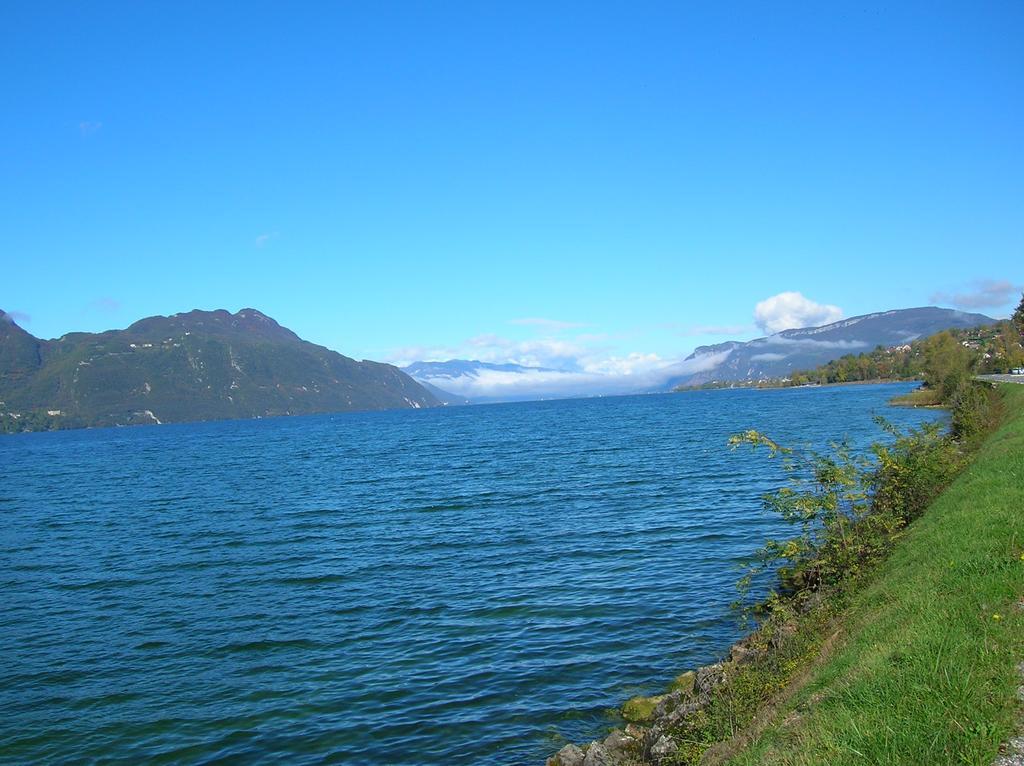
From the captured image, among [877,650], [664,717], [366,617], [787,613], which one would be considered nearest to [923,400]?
[787,613]

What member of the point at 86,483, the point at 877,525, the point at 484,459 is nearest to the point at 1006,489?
the point at 877,525

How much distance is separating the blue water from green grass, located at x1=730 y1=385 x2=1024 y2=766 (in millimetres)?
6735

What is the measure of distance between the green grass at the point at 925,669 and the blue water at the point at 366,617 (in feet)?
22.1

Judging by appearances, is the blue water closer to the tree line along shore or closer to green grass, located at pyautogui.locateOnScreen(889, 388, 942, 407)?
the tree line along shore

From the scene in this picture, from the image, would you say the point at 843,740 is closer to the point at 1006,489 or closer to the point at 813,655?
the point at 813,655

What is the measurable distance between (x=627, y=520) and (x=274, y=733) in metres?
23.7

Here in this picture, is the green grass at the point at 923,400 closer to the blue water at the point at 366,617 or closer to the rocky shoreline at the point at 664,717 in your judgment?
the blue water at the point at 366,617

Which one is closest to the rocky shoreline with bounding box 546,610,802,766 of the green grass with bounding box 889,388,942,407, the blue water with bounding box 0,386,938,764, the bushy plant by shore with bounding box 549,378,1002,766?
the bushy plant by shore with bounding box 549,378,1002,766

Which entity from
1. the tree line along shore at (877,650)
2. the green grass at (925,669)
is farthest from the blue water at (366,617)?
the green grass at (925,669)

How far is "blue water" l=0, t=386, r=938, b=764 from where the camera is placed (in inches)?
654

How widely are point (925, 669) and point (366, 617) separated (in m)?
18.6

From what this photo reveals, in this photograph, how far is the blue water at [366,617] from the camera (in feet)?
54.5

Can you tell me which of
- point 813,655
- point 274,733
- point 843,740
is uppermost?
point 843,740

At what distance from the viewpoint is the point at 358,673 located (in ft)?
63.7
